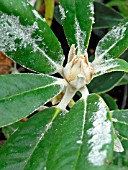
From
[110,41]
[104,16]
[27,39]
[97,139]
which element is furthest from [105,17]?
[97,139]

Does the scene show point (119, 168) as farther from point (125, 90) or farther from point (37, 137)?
point (125, 90)

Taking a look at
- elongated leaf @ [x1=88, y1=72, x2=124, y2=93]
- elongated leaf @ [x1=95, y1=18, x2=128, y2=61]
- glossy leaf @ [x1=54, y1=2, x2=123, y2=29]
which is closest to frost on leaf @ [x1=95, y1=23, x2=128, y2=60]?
elongated leaf @ [x1=95, y1=18, x2=128, y2=61]

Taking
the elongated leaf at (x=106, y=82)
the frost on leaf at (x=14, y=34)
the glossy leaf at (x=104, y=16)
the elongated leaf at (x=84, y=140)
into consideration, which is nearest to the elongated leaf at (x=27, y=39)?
the frost on leaf at (x=14, y=34)

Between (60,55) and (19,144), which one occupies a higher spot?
(60,55)

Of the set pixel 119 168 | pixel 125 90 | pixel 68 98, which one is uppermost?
pixel 125 90

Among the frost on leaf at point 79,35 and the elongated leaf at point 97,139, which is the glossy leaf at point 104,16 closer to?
the frost on leaf at point 79,35

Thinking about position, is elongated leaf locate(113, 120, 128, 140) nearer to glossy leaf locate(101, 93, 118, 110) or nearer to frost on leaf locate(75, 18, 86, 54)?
frost on leaf locate(75, 18, 86, 54)

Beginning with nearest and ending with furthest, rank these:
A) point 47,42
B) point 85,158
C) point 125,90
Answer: point 85,158
point 47,42
point 125,90

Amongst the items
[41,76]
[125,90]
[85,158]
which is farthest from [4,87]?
[125,90]
